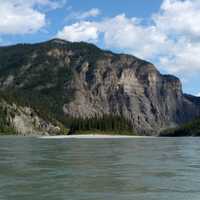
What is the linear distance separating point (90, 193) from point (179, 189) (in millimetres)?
6186

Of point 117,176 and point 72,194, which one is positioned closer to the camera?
point 72,194

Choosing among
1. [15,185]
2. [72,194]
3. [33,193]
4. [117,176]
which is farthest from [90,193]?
[117,176]

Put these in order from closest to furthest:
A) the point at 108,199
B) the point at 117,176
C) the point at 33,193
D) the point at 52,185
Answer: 1. the point at 108,199
2. the point at 33,193
3. the point at 52,185
4. the point at 117,176

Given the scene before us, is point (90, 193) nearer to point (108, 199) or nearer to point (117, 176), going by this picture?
point (108, 199)

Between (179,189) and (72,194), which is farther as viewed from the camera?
(179,189)

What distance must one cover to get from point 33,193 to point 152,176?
12196mm

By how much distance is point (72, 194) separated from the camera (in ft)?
98.6

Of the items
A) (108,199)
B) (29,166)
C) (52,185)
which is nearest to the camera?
(108,199)

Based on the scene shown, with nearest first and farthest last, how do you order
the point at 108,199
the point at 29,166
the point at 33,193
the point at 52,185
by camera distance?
the point at 108,199 → the point at 33,193 → the point at 52,185 → the point at 29,166

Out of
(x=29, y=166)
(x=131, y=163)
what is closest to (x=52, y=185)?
(x=29, y=166)

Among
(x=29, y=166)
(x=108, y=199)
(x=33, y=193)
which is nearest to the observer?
(x=108, y=199)

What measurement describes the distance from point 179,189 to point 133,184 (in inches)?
145

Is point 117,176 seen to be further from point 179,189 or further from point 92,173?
point 179,189

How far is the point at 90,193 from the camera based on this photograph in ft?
100
